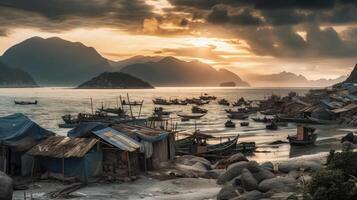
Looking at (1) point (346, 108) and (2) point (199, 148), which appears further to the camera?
(1) point (346, 108)

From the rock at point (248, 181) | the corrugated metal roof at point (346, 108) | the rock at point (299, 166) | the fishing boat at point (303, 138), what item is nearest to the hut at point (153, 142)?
the rock at point (248, 181)

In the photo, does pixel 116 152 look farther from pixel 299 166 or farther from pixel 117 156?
pixel 299 166

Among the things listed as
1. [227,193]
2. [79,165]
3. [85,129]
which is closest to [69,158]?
[79,165]

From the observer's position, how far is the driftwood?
22.5 m

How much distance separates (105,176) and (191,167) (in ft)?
23.1

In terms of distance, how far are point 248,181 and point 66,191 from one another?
961 cm

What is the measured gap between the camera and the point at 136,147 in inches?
1078

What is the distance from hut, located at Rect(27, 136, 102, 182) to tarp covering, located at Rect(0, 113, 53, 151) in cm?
101

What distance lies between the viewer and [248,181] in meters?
22.5

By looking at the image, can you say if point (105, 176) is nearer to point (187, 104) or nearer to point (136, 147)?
point (136, 147)

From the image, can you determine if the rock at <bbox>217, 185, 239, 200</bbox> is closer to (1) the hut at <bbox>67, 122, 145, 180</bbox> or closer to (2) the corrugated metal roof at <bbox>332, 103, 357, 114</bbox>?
(1) the hut at <bbox>67, 122, 145, 180</bbox>

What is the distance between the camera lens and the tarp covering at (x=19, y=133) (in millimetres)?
27131

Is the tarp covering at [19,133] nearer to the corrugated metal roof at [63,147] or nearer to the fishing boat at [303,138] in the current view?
the corrugated metal roof at [63,147]

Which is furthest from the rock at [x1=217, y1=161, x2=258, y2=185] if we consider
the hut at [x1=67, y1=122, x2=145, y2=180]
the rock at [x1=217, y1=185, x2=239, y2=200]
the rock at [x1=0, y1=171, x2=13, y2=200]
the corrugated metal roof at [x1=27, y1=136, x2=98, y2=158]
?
the rock at [x1=0, y1=171, x2=13, y2=200]
